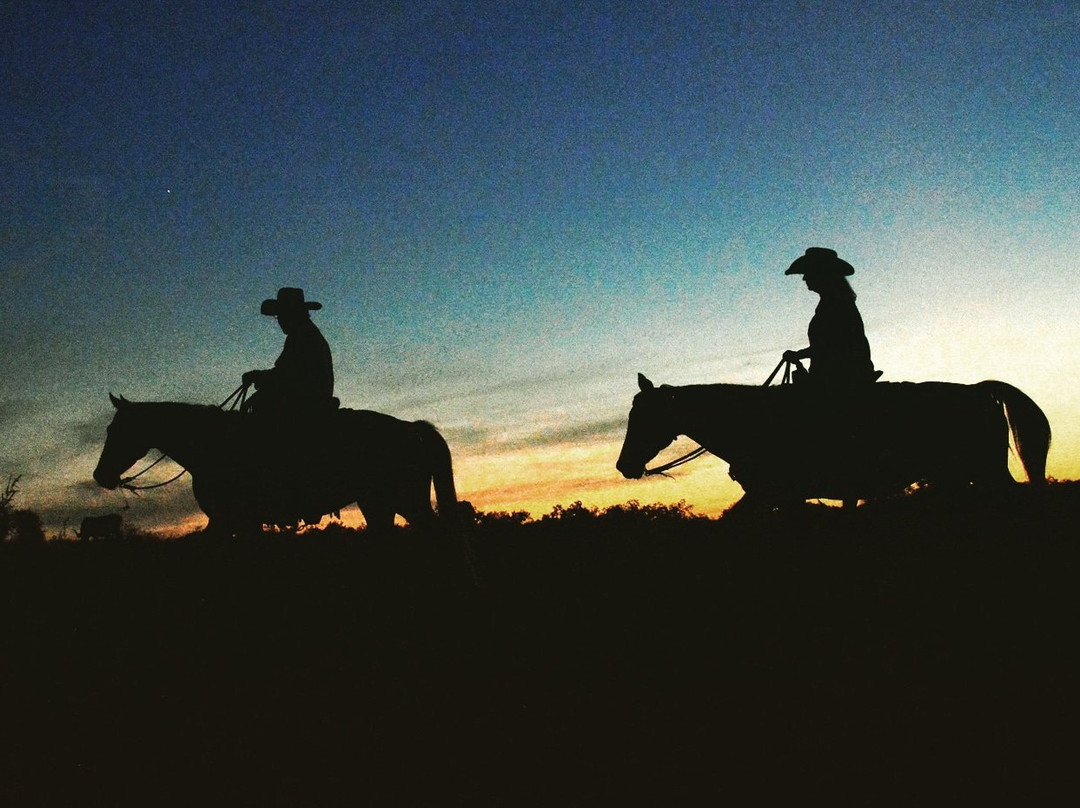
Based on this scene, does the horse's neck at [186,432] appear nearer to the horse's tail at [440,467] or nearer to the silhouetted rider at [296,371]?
the silhouetted rider at [296,371]

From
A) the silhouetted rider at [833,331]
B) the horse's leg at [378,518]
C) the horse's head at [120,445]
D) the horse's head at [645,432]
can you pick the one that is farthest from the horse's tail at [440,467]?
the silhouetted rider at [833,331]

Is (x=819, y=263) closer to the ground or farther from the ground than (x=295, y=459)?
farther from the ground

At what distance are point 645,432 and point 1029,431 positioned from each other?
5.27 m

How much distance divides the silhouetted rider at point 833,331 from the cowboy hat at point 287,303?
6.35m

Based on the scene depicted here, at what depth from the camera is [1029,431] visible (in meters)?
10.9

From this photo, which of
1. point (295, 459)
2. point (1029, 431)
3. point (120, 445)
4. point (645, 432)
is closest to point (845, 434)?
point (645, 432)

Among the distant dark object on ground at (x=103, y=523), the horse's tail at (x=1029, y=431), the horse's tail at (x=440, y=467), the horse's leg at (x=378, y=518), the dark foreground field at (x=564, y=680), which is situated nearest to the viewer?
the dark foreground field at (x=564, y=680)

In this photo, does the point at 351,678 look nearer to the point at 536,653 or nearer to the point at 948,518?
the point at 536,653

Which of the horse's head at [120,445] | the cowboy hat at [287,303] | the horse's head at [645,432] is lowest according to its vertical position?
the horse's head at [645,432]

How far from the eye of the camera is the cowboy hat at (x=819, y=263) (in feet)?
34.3

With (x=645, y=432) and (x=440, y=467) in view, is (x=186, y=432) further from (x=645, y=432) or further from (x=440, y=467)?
(x=645, y=432)

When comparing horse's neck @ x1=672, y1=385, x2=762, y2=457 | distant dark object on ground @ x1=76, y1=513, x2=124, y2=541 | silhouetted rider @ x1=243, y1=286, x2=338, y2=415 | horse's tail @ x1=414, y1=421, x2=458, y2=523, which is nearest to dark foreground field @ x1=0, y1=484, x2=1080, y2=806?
horse's tail @ x1=414, y1=421, x2=458, y2=523

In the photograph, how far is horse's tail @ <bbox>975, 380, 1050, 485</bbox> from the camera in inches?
429

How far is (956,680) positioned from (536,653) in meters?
2.58
